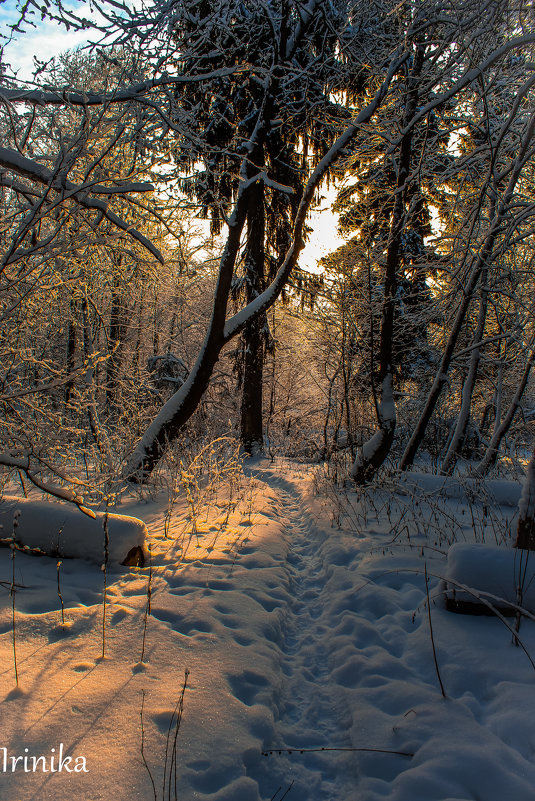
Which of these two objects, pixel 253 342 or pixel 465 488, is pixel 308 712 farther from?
pixel 253 342

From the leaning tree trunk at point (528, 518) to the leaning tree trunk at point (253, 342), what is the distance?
8.15 meters

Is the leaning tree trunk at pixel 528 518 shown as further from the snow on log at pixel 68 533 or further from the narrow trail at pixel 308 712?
the snow on log at pixel 68 533

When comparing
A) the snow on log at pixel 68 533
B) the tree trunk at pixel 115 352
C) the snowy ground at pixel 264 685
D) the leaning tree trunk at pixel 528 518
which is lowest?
the snowy ground at pixel 264 685

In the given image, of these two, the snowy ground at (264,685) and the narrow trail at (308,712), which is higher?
the snowy ground at (264,685)

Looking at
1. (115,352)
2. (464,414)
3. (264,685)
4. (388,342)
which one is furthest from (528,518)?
(115,352)

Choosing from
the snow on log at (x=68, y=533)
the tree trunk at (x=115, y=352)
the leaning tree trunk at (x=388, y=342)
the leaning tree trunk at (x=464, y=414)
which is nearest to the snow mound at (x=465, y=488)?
the leaning tree trunk at (x=388, y=342)

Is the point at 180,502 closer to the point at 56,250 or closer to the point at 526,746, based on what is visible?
the point at 56,250

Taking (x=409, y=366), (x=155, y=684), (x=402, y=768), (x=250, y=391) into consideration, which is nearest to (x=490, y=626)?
(x=402, y=768)

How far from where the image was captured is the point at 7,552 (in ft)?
12.8

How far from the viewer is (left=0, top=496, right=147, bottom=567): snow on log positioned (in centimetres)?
389

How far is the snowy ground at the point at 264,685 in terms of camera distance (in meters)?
1.78

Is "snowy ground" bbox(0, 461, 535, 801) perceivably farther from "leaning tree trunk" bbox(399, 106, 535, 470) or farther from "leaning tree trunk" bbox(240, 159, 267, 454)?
"leaning tree trunk" bbox(240, 159, 267, 454)

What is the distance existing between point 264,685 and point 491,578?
1833mm

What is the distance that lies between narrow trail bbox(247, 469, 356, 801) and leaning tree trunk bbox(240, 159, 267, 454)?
7.53 metres
